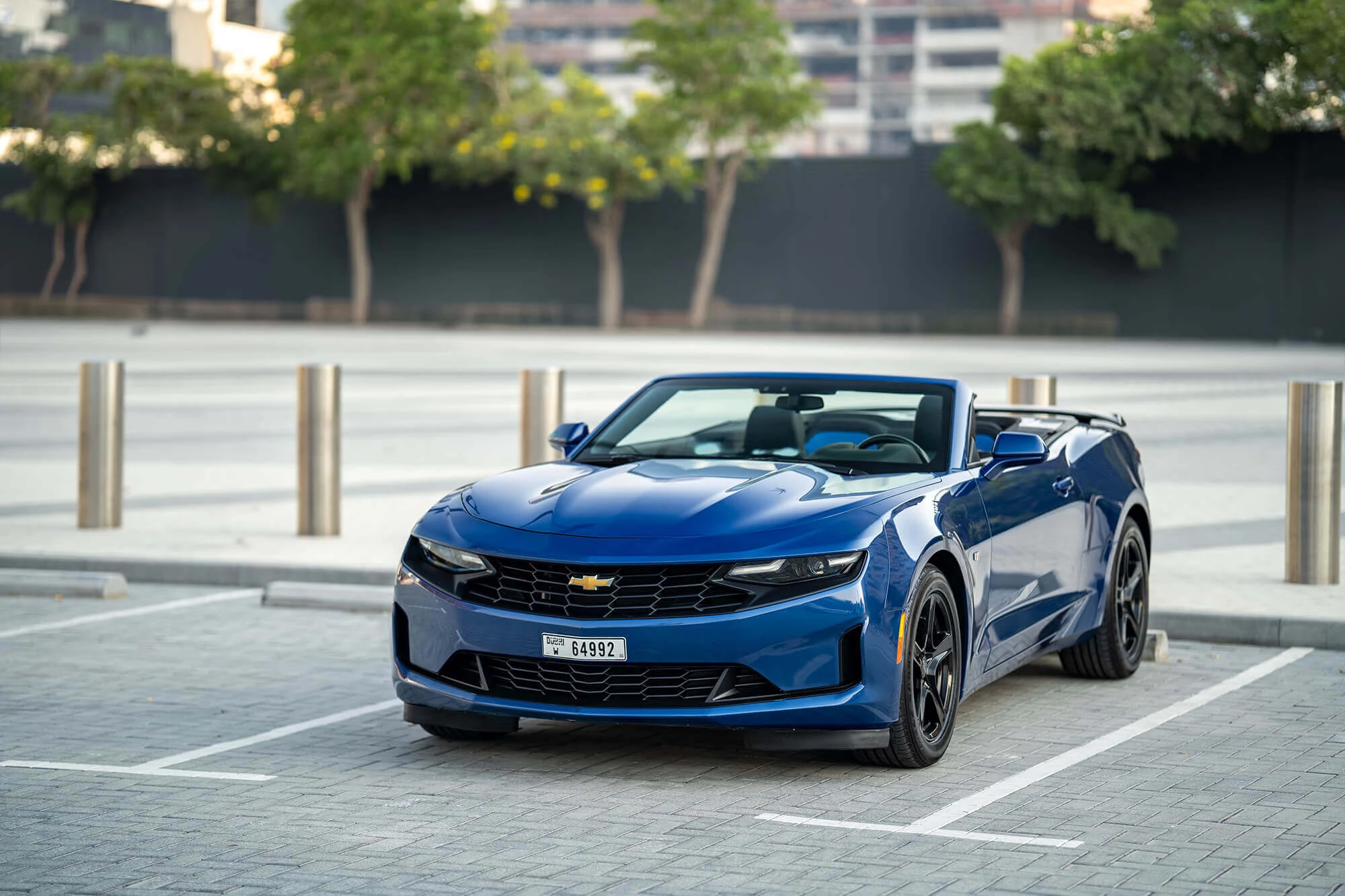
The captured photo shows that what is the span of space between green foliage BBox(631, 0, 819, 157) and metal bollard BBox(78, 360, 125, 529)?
131ft

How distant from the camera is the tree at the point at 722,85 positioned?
169 feet

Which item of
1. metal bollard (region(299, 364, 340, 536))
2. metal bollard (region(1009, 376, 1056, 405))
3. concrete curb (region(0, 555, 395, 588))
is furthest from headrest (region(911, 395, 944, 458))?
metal bollard (region(299, 364, 340, 536))

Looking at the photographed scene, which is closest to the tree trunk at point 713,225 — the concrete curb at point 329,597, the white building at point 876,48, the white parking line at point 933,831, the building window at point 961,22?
the concrete curb at point 329,597

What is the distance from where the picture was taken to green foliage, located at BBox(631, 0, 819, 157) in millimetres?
51562

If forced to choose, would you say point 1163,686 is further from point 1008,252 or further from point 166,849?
point 1008,252

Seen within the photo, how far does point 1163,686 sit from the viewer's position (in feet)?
27.1

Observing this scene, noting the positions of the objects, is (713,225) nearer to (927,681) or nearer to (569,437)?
(569,437)

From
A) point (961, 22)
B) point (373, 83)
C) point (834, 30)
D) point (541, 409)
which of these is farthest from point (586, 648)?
point (834, 30)

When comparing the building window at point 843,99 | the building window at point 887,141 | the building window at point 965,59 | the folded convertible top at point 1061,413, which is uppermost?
the building window at point 965,59

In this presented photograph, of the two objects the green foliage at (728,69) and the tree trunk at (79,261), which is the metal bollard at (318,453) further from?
the tree trunk at (79,261)

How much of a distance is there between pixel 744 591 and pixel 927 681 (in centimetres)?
79

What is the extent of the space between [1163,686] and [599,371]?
23.4m

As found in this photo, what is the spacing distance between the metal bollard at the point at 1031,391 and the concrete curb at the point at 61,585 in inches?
216

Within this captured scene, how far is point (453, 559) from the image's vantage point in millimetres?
6504
